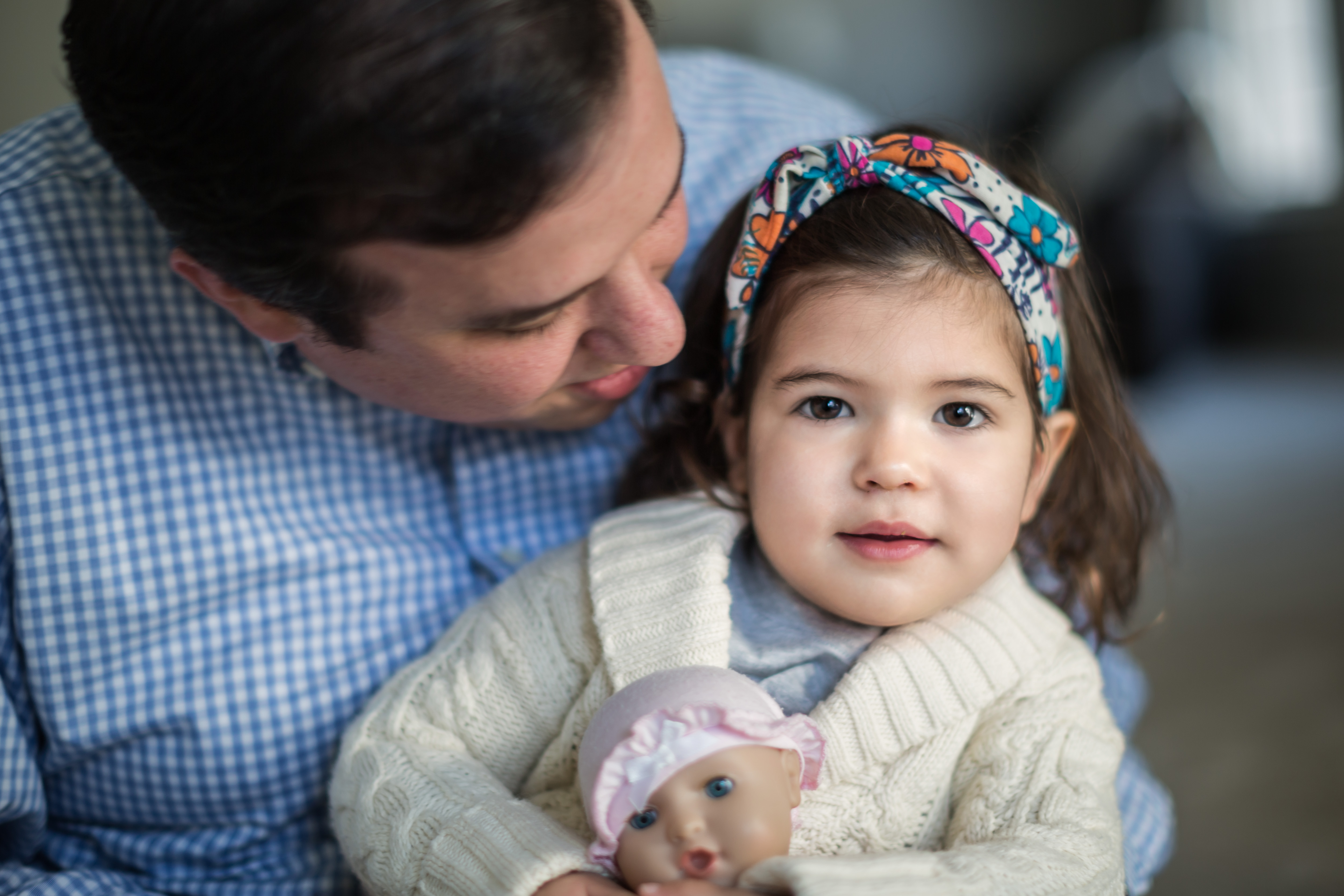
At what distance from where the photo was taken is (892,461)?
852 mm

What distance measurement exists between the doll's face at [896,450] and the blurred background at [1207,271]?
0.35 meters

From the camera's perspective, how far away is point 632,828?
69 cm

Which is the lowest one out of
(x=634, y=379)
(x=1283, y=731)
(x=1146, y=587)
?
(x=1146, y=587)

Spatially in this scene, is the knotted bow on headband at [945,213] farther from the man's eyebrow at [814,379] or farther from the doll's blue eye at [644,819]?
the doll's blue eye at [644,819]

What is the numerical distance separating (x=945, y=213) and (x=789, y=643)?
1.42 ft

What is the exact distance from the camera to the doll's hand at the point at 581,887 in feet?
2.41

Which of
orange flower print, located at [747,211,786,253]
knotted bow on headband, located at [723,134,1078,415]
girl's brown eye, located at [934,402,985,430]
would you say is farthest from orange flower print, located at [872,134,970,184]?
girl's brown eye, located at [934,402,985,430]

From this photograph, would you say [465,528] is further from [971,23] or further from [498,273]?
[971,23]

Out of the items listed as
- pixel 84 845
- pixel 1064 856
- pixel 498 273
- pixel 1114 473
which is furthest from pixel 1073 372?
pixel 84 845

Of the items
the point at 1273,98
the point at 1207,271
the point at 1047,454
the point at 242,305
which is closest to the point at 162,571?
the point at 242,305

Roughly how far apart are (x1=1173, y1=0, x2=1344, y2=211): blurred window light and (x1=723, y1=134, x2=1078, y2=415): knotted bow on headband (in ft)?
15.5

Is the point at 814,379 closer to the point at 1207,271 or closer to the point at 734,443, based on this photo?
the point at 734,443

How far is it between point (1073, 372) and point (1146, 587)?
5.25 ft

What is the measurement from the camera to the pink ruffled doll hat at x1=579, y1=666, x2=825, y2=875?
0.67m
